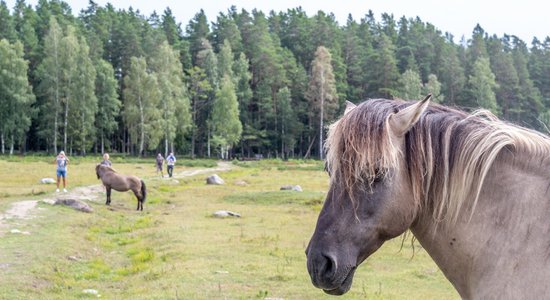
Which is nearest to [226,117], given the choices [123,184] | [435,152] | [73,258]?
[123,184]

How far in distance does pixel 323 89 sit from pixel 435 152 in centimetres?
7139

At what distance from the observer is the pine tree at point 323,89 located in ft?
242

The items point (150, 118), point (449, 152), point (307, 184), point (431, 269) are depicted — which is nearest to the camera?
point (449, 152)

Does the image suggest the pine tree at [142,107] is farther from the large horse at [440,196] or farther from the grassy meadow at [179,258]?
the large horse at [440,196]

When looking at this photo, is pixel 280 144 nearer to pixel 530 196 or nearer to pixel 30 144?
pixel 30 144

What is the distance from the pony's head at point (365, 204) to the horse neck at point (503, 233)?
0.26 m

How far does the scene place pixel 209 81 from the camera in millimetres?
77562

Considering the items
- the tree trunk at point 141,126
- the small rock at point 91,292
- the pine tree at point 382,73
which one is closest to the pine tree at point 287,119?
the pine tree at point 382,73

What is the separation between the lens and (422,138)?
2908 millimetres

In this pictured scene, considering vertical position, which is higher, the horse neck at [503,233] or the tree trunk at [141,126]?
the tree trunk at [141,126]

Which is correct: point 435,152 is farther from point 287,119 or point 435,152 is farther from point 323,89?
point 287,119

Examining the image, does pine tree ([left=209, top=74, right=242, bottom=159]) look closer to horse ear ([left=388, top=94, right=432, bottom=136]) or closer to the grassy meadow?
the grassy meadow

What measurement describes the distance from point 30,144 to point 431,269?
69.0 metres

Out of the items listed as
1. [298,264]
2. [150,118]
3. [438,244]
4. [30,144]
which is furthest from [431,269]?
[30,144]
